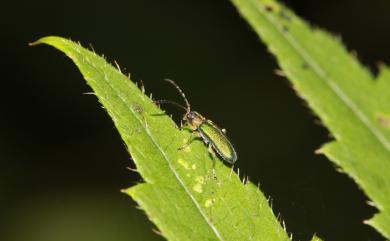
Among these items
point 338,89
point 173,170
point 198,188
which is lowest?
point 198,188

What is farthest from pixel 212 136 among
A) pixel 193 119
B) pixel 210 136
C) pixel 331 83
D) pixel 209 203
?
pixel 331 83

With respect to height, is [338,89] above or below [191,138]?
above

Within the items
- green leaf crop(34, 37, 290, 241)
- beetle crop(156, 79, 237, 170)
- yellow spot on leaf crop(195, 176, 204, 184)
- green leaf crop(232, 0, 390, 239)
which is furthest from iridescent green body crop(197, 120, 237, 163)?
green leaf crop(232, 0, 390, 239)

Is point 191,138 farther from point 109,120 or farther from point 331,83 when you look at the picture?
point 109,120

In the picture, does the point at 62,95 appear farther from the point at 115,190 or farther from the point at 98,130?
the point at 115,190

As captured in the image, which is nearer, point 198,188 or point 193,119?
point 198,188

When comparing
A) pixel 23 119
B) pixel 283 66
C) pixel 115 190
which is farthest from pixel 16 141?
pixel 283 66

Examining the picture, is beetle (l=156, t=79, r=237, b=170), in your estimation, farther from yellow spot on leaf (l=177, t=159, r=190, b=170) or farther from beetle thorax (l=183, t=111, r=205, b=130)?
yellow spot on leaf (l=177, t=159, r=190, b=170)
